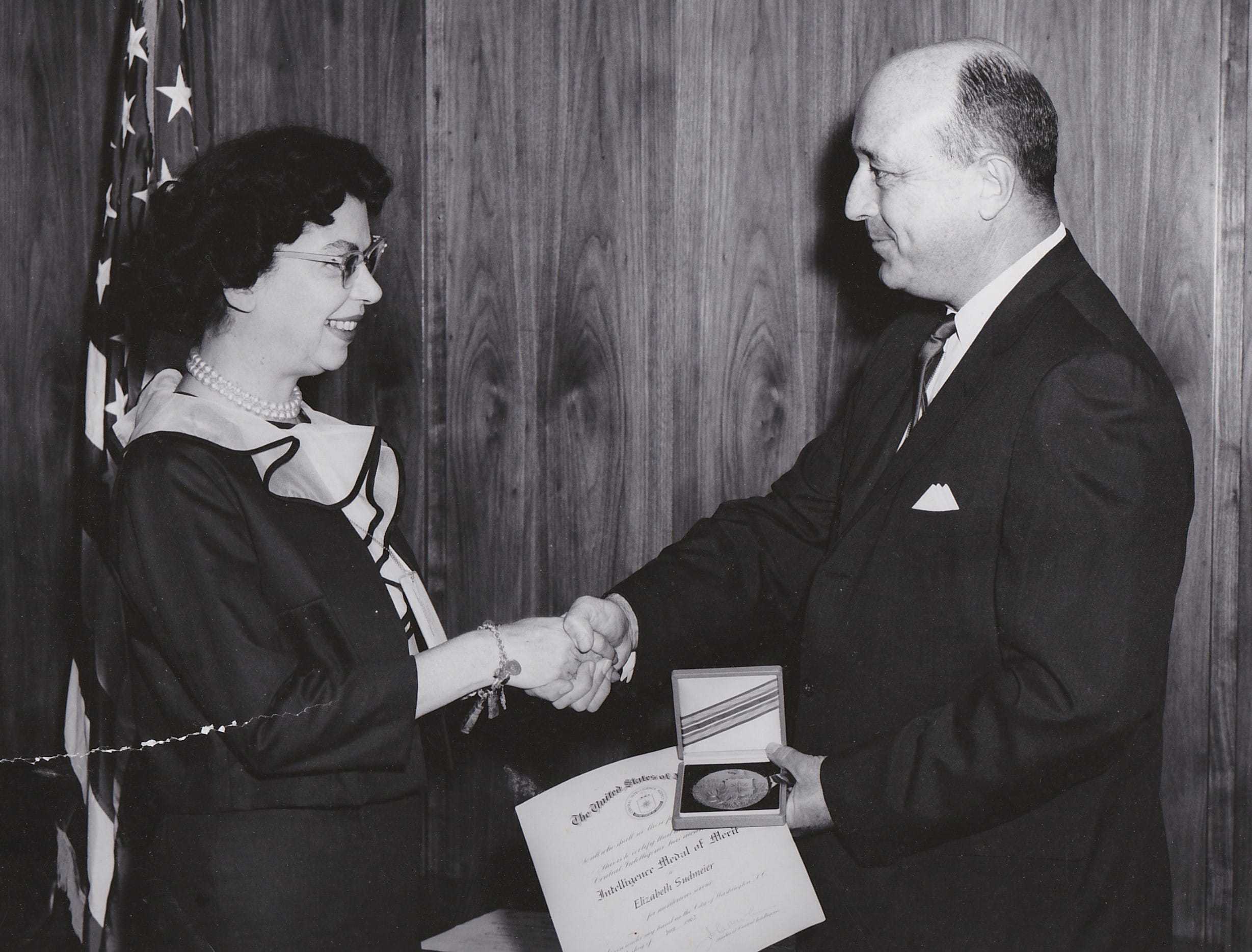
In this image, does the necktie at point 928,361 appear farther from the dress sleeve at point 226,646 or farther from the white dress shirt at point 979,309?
the dress sleeve at point 226,646

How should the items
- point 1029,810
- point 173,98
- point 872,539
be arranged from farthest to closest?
point 173,98
point 872,539
point 1029,810

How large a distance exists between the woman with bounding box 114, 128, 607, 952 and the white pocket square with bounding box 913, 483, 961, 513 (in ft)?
2.38

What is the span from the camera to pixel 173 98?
252 cm

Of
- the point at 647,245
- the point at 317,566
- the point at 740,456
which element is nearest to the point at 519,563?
the point at 740,456

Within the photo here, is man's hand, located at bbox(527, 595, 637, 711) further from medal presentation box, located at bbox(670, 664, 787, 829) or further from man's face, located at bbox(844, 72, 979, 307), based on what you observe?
man's face, located at bbox(844, 72, 979, 307)

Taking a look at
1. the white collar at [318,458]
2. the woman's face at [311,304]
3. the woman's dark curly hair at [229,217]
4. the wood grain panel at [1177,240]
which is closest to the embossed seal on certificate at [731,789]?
the white collar at [318,458]

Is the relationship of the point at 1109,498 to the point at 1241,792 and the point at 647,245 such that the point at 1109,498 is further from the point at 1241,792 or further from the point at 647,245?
the point at 647,245

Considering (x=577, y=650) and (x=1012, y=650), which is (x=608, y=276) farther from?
(x=1012, y=650)

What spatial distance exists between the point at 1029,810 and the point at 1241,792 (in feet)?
4.20

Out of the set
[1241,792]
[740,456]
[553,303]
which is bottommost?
[1241,792]

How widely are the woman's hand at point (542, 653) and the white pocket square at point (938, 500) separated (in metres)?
0.71

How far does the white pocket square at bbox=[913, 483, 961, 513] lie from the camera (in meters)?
1.77

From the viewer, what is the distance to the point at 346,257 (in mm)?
2045

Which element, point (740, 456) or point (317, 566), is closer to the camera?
point (317, 566)
